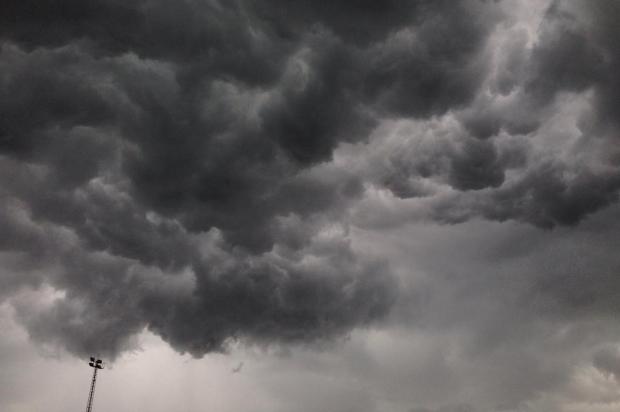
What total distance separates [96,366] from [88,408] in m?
11.2

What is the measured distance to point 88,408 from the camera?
106062 mm

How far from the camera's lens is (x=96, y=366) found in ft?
368

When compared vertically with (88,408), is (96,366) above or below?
above
